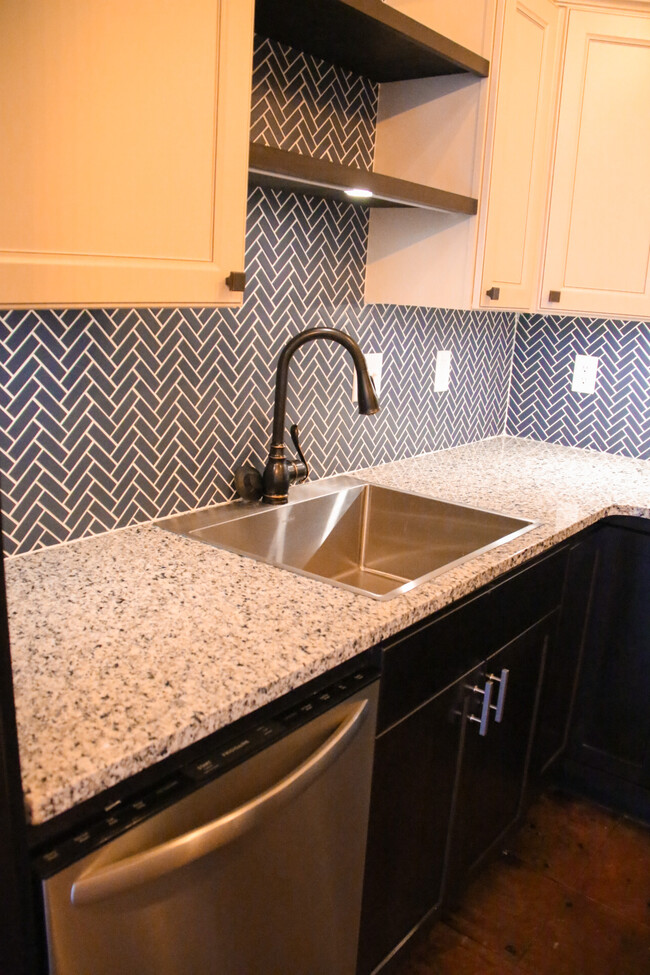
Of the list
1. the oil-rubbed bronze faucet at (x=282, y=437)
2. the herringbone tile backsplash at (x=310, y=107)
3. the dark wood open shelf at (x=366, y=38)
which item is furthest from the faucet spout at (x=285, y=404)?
the dark wood open shelf at (x=366, y=38)

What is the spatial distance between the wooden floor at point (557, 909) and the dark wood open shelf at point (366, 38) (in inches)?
72.8

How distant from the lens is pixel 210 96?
3.93ft

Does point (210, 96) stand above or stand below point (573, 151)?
→ below

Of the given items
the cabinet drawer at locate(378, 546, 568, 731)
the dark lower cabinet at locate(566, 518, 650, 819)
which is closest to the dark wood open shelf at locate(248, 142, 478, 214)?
the cabinet drawer at locate(378, 546, 568, 731)

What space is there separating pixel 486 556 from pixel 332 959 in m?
0.76

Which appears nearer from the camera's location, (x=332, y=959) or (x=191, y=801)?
(x=191, y=801)

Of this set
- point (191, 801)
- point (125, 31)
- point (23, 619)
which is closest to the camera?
point (191, 801)

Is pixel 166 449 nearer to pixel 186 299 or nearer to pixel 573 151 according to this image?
pixel 186 299

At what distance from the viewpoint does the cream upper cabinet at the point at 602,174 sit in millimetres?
2072

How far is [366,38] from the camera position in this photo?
5.41 feet

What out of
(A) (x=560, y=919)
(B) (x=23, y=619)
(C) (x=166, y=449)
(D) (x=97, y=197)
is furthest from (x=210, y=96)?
(A) (x=560, y=919)

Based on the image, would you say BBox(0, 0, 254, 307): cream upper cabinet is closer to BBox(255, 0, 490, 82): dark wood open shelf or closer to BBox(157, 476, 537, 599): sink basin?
BBox(255, 0, 490, 82): dark wood open shelf

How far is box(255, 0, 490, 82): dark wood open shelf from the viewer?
1.48m

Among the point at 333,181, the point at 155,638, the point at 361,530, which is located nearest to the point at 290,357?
the point at 333,181
